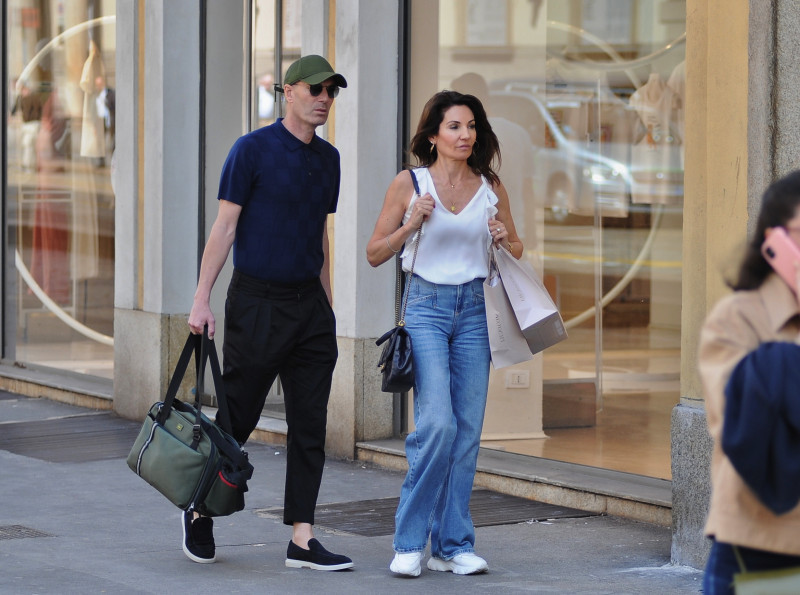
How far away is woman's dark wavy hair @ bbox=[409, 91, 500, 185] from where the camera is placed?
5.98 meters

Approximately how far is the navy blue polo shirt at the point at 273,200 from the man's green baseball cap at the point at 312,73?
235 millimetres

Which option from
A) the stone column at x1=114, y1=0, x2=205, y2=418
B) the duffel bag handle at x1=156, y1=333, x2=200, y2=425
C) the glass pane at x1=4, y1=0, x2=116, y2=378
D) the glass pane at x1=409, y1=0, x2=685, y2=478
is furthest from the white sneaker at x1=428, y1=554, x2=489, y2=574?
the glass pane at x1=4, y1=0, x2=116, y2=378

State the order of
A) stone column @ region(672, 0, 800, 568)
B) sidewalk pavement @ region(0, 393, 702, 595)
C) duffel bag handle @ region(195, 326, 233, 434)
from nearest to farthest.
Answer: stone column @ region(672, 0, 800, 568) < sidewalk pavement @ region(0, 393, 702, 595) < duffel bag handle @ region(195, 326, 233, 434)

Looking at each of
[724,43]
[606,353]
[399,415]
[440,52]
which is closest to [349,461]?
[399,415]

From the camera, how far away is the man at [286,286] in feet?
19.2

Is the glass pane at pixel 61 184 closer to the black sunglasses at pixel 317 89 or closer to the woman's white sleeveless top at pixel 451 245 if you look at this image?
the black sunglasses at pixel 317 89

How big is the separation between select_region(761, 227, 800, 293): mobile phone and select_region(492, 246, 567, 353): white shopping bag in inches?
125

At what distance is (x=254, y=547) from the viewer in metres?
6.36

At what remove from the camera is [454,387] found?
589 centimetres

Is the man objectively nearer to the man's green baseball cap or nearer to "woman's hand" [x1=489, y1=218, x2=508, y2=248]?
the man's green baseball cap

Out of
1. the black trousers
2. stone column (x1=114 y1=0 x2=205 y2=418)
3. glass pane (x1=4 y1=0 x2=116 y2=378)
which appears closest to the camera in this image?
the black trousers

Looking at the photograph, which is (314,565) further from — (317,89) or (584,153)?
(584,153)

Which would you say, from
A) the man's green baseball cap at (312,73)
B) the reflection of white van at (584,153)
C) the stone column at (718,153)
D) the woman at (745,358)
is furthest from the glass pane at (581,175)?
the woman at (745,358)

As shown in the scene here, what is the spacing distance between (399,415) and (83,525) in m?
2.32
